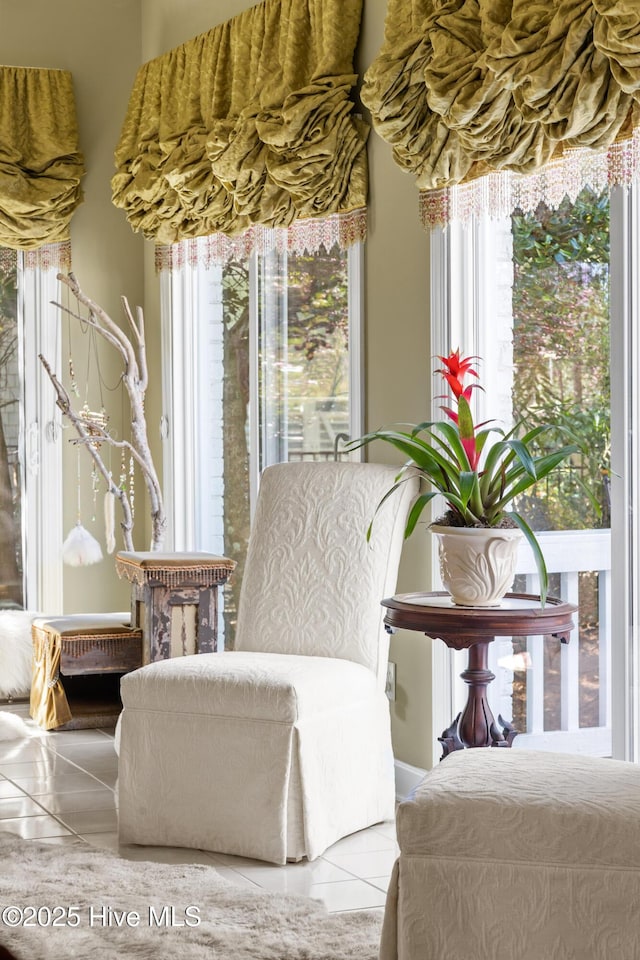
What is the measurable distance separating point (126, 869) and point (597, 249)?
6.71ft

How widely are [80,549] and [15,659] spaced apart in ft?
1.90

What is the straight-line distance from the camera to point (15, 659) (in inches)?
223

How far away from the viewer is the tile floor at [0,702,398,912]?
3148mm

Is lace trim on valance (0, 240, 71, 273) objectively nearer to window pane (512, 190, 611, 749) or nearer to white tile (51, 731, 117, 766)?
white tile (51, 731, 117, 766)

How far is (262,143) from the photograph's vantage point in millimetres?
4566

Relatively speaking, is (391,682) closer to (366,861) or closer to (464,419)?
(366,861)

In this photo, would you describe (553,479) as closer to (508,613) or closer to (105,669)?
(508,613)

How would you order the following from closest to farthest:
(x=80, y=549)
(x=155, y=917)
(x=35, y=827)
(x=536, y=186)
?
1. (x=155, y=917)
2. (x=536, y=186)
3. (x=35, y=827)
4. (x=80, y=549)

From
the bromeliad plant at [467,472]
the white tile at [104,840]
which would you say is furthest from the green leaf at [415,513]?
the white tile at [104,840]

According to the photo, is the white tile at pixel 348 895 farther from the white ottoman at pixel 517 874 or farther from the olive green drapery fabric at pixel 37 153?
the olive green drapery fabric at pixel 37 153

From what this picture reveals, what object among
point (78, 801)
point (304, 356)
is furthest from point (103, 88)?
point (78, 801)

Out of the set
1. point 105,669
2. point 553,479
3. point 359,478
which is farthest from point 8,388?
point 553,479

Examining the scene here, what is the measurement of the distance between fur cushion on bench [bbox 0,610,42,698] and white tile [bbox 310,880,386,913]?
112 inches

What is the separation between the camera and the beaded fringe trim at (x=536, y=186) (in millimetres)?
3172
